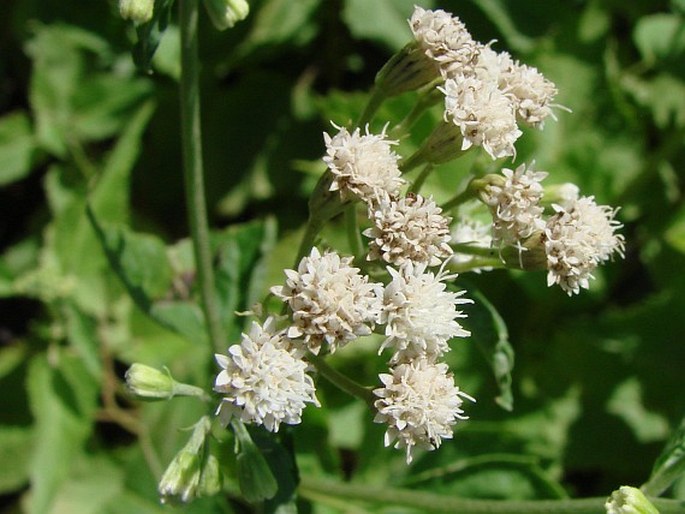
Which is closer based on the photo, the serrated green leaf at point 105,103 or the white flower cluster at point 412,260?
the white flower cluster at point 412,260

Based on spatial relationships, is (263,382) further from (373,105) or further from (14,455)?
(14,455)

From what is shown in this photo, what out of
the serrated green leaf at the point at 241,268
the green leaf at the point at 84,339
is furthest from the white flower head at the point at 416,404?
the green leaf at the point at 84,339

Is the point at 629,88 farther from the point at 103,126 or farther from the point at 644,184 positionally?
the point at 103,126

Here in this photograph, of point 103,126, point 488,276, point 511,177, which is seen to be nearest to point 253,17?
point 103,126

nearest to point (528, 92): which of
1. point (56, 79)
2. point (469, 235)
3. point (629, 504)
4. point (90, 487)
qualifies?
point (469, 235)

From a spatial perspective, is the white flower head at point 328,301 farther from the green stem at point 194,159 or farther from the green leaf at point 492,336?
the green stem at point 194,159

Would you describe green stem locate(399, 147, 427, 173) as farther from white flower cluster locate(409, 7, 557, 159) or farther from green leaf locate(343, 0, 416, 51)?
green leaf locate(343, 0, 416, 51)
